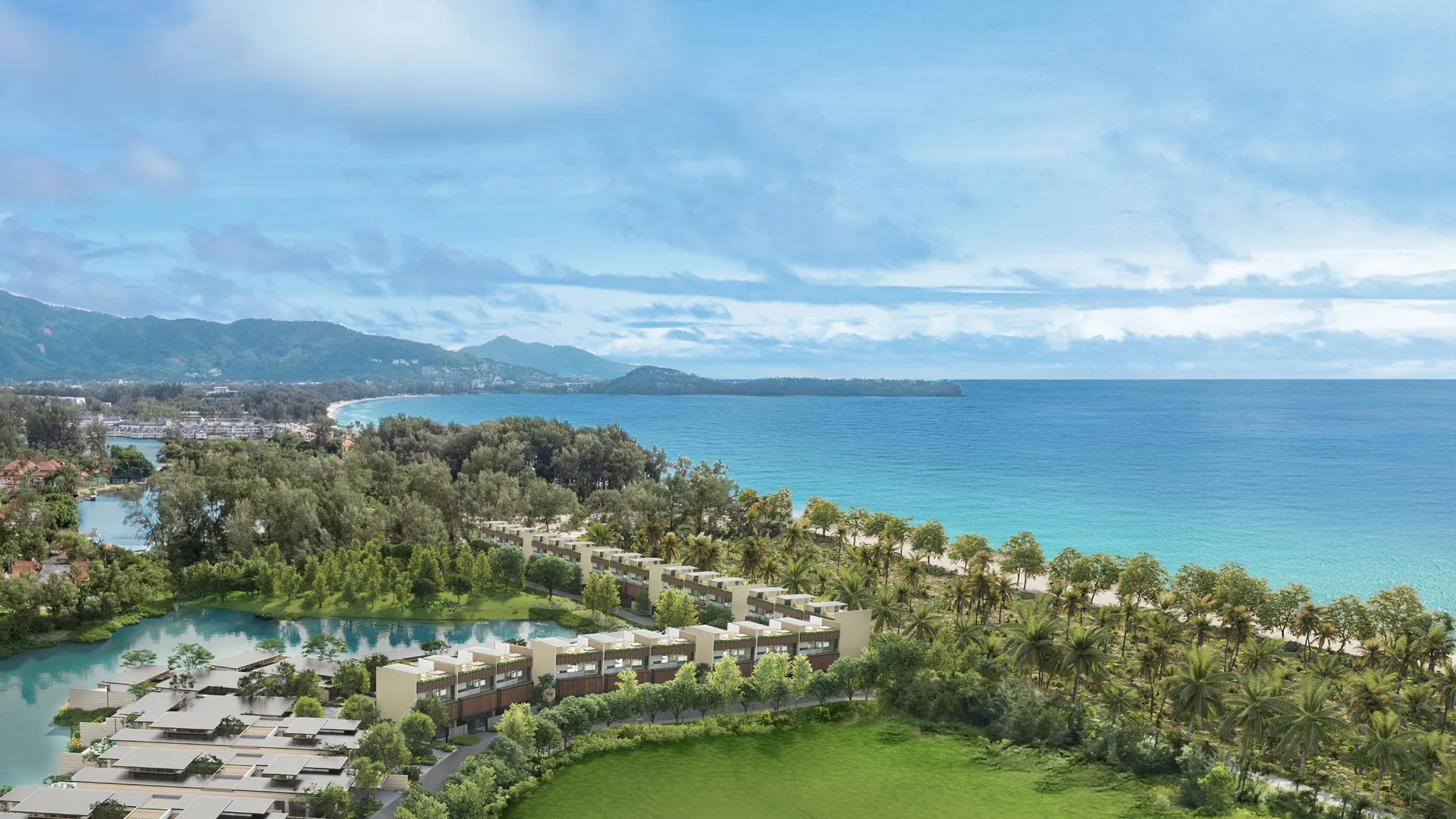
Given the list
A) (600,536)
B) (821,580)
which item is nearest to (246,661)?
(600,536)

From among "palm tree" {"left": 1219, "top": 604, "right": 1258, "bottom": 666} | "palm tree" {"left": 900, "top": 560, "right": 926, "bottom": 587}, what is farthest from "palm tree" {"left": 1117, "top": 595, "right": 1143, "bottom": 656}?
"palm tree" {"left": 900, "top": 560, "right": 926, "bottom": 587}

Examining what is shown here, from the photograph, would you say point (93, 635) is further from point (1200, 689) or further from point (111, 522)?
point (1200, 689)

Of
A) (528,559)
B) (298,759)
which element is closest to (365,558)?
(528,559)

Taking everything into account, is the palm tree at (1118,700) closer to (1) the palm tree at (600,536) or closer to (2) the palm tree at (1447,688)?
(2) the palm tree at (1447,688)

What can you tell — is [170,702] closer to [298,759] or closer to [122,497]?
[298,759]

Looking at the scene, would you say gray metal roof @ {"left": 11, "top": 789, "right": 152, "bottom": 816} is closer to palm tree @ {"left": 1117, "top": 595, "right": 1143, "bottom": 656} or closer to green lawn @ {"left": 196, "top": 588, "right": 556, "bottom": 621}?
green lawn @ {"left": 196, "top": 588, "right": 556, "bottom": 621}
